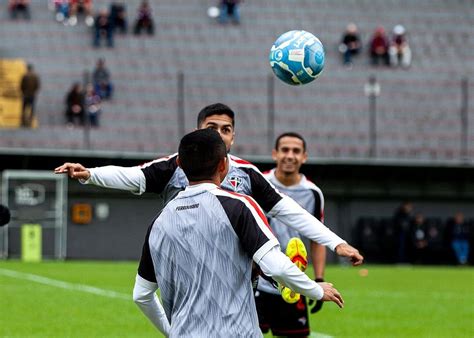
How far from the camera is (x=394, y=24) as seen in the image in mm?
44312

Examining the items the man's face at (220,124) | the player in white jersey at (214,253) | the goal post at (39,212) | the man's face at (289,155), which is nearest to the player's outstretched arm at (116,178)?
the man's face at (220,124)

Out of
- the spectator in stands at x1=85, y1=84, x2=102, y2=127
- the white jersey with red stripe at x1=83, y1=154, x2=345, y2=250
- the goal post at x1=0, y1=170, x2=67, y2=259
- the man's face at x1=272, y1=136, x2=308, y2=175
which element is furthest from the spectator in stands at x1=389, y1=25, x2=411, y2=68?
the white jersey with red stripe at x1=83, y1=154, x2=345, y2=250

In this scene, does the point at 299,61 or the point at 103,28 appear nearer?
the point at 299,61

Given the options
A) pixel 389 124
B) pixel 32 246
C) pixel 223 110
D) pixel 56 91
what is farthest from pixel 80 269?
pixel 223 110

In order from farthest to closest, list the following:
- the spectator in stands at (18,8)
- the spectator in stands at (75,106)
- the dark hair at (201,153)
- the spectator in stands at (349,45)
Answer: the spectator in stands at (349,45), the spectator in stands at (18,8), the spectator in stands at (75,106), the dark hair at (201,153)

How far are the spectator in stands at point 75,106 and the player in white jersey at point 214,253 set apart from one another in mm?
29241

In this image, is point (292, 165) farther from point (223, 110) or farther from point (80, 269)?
point (80, 269)

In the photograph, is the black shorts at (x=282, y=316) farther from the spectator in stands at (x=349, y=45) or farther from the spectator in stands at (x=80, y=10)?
the spectator in stands at (x=80, y=10)

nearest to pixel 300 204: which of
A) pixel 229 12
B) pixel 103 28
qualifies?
pixel 103 28

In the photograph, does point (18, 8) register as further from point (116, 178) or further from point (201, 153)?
point (201, 153)

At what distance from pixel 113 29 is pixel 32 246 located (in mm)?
10597

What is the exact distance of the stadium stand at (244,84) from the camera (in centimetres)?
3662

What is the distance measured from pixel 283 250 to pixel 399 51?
32.4 metres

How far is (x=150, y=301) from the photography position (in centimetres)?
670
